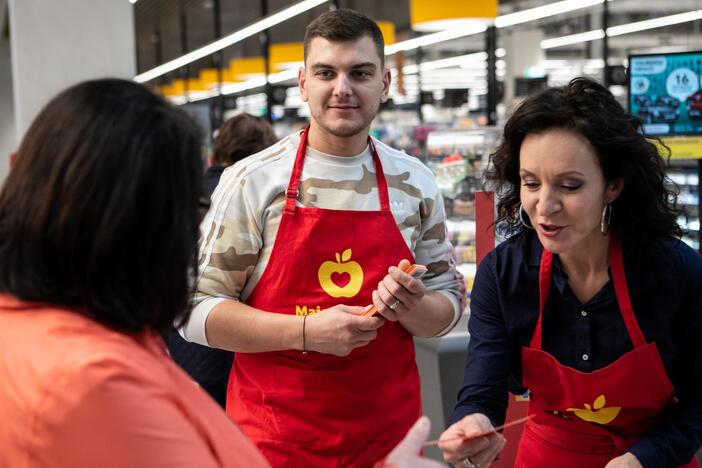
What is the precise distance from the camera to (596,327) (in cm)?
183

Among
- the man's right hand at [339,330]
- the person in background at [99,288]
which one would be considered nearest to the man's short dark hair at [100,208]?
the person in background at [99,288]

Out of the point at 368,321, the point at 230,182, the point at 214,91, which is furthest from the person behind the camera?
the point at 214,91

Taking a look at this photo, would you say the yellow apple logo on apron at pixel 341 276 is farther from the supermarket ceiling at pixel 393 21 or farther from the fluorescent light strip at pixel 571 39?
the fluorescent light strip at pixel 571 39

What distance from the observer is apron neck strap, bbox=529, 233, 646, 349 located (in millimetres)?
1792

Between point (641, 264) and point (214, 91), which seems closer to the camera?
point (641, 264)

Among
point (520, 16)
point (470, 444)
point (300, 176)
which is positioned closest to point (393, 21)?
point (520, 16)

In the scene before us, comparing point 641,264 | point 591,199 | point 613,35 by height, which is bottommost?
point 641,264

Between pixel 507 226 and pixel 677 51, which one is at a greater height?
pixel 677 51

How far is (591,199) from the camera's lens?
175cm

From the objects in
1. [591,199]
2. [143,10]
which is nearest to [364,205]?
[591,199]

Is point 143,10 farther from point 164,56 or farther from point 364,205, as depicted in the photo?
point 364,205

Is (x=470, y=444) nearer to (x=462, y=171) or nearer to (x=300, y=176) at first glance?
(x=300, y=176)

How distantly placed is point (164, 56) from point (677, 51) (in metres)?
22.1

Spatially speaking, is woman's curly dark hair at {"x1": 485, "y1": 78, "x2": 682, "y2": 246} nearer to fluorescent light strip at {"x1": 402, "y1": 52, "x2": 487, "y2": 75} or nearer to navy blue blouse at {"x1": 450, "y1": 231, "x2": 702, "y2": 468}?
navy blue blouse at {"x1": 450, "y1": 231, "x2": 702, "y2": 468}
